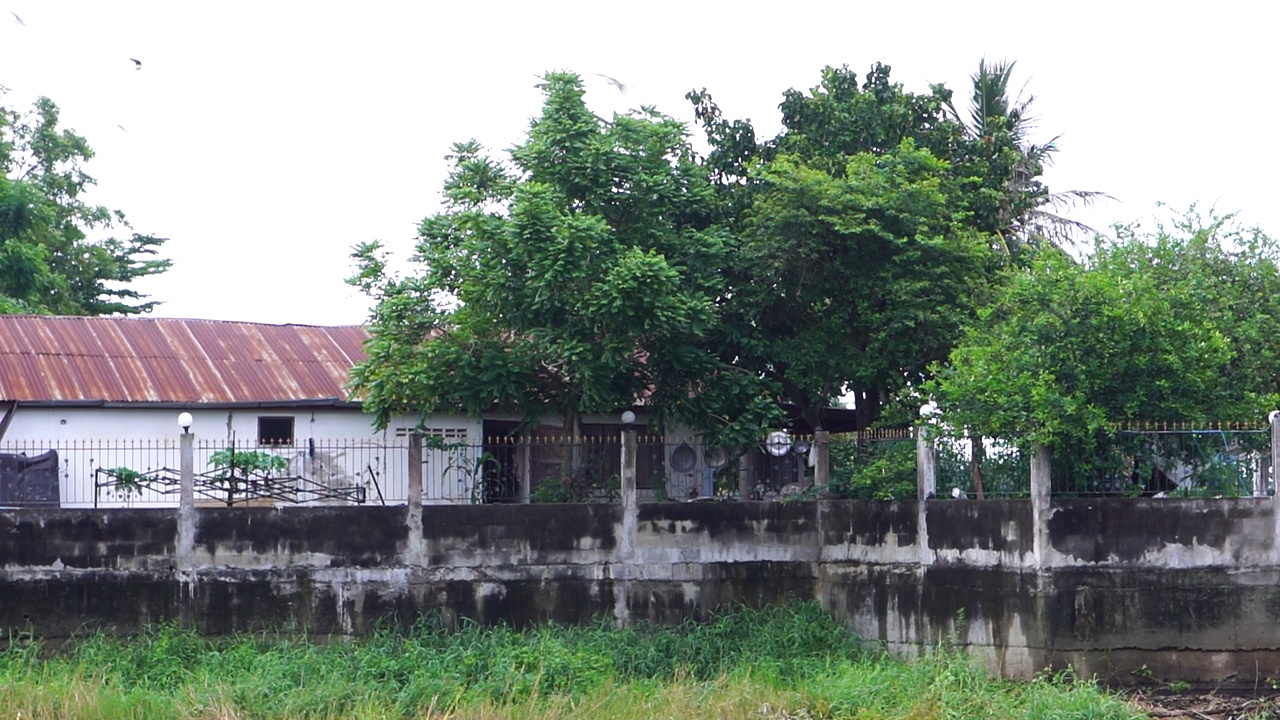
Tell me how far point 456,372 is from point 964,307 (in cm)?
564

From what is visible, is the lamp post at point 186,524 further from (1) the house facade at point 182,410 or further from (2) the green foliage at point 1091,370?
(2) the green foliage at point 1091,370

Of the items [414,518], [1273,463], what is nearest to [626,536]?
[414,518]

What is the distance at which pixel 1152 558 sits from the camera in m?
11.3

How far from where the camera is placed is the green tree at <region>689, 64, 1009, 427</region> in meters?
14.3

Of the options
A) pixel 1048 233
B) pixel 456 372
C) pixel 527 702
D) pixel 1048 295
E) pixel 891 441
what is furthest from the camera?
pixel 1048 233

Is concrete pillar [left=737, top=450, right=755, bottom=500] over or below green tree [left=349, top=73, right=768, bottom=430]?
below

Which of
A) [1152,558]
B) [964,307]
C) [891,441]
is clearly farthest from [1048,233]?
[1152,558]

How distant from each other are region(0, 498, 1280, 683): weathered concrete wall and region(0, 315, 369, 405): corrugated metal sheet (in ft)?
14.8

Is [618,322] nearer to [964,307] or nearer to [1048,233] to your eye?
[964,307]

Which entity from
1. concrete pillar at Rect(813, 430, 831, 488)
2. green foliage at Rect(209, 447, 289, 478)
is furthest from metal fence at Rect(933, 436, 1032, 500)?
green foliage at Rect(209, 447, 289, 478)

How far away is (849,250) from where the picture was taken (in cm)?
1470

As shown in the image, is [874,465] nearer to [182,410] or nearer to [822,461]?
[822,461]

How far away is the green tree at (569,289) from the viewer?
13.5 meters

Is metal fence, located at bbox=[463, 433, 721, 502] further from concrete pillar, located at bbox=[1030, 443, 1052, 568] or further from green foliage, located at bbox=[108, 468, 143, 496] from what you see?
concrete pillar, located at bbox=[1030, 443, 1052, 568]
